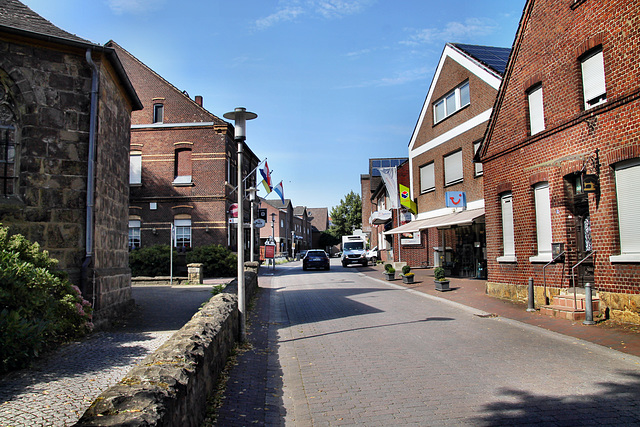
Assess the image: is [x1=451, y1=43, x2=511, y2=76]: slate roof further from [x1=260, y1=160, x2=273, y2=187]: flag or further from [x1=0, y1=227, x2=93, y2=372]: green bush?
[x1=0, y1=227, x2=93, y2=372]: green bush

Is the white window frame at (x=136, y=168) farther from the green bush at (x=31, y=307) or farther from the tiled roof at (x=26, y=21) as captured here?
the green bush at (x=31, y=307)

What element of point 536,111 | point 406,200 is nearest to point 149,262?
point 406,200

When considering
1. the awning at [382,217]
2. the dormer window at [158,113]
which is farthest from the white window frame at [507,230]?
the dormer window at [158,113]

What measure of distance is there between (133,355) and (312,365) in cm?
257

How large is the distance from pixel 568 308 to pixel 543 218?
2941 mm

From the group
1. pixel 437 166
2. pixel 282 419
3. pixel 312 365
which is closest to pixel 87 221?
pixel 312 365

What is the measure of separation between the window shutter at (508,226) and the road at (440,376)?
399 cm

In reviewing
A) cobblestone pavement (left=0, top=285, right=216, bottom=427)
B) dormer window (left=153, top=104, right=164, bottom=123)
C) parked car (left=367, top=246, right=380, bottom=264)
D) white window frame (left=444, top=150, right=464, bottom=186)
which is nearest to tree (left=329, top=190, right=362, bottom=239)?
parked car (left=367, top=246, right=380, bottom=264)

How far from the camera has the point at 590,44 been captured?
10188mm

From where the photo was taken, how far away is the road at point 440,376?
467cm

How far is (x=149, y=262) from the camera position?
942 inches

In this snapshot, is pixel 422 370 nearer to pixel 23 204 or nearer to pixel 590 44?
pixel 23 204

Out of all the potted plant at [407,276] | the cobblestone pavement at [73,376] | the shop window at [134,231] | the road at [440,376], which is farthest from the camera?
the shop window at [134,231]

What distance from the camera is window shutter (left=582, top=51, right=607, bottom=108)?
10102mm
